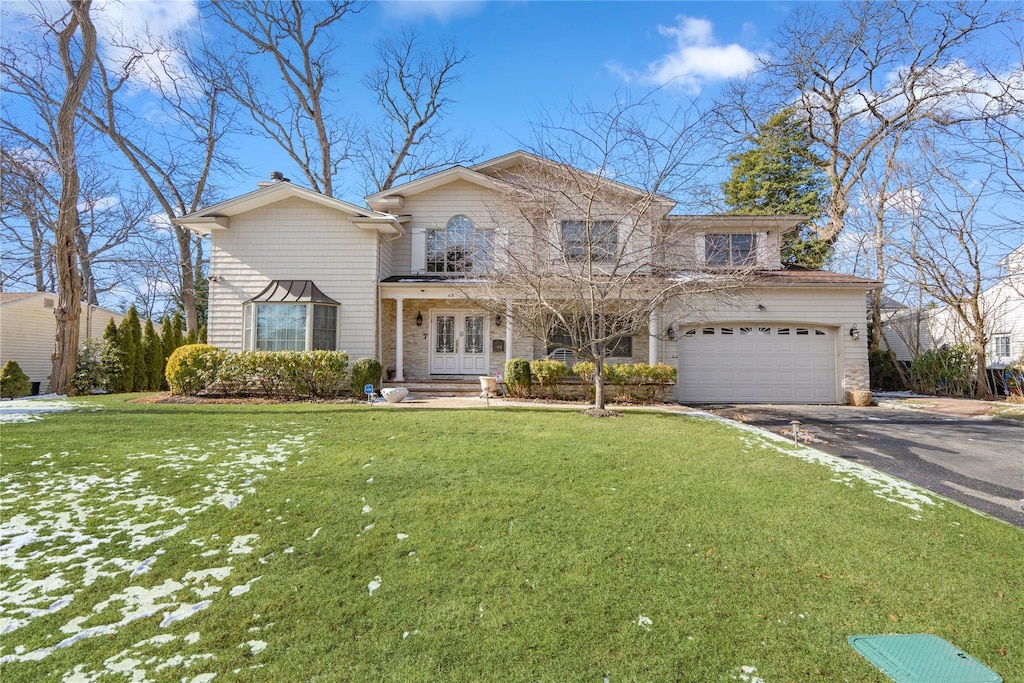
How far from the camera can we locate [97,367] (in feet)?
44.2

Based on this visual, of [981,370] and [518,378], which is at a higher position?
[981,370]

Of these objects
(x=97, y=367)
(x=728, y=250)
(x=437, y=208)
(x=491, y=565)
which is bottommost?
(x=491, y=565)

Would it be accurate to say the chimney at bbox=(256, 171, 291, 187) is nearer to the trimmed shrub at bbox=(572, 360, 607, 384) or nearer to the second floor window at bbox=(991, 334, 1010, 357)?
the trimmed shrub at bbox=(572, 360, 607, 384)

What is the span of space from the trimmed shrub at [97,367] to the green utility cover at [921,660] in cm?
1721

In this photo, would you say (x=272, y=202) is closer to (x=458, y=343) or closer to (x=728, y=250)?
(x=458, y=343)

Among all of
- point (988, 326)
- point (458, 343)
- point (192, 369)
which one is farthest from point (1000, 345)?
point (192, 369)

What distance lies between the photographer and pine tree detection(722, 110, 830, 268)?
21.1 meters

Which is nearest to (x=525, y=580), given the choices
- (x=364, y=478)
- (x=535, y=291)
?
(x=364, y=478)

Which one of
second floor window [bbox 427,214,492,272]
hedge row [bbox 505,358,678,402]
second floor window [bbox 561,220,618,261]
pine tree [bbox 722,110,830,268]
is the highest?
pine tree [bbox 722,110,830,268]

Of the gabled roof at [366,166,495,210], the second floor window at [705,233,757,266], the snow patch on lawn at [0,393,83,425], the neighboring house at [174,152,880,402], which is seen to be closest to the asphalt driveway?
the neighboring house at [174,152,880,402]

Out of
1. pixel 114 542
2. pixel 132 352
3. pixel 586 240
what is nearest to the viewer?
pixel 114 542

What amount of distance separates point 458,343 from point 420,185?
16.3 ft

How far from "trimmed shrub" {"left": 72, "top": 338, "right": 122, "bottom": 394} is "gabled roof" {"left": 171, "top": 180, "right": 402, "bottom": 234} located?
442cm

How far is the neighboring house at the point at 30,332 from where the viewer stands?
17469mm
